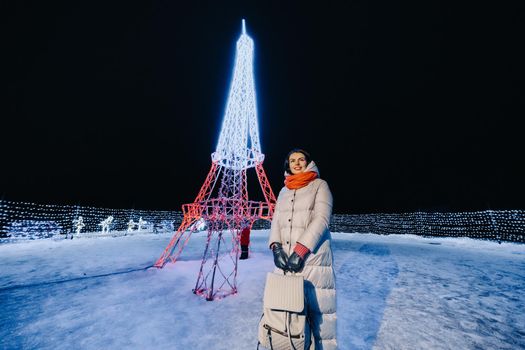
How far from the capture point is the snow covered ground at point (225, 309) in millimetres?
3000

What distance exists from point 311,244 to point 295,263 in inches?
8.4

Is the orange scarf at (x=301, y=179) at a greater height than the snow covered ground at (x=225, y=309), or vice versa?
the orange scarf at (x=301, y=179)

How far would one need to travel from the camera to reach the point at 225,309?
4.04 m

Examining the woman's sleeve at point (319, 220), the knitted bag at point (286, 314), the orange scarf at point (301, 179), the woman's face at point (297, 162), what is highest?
the woman's face at point (297, 162)

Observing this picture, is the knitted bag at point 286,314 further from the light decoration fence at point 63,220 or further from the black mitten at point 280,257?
the light decoration fence at point 63,220

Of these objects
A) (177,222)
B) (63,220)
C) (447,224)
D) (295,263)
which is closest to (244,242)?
(295,263)

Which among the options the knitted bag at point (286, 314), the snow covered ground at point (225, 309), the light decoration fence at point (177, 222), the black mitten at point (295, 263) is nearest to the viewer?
the knitted bag at point (286, 314)

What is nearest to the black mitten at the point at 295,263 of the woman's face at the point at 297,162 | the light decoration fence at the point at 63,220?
the woman's face at the point at 297,162

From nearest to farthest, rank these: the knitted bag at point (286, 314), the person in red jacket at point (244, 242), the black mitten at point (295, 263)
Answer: the knitted bag at point (286, 314) < the black mitten at point (295, 263) < the person in red jacket at point (244, 242)

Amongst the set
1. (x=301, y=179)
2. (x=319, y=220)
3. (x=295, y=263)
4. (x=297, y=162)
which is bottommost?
(x=295, y=263)

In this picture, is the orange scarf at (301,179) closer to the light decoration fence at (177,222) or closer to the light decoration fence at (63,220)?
the light decoration fence at (177,222)

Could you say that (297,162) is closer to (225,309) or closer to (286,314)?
(286,314)

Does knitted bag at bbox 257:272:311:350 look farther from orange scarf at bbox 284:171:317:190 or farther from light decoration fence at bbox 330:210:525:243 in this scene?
light decoration fence at bbox 330:210:525:243

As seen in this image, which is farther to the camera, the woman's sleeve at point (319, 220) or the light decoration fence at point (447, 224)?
the light decoration fence at point (447, 224)
